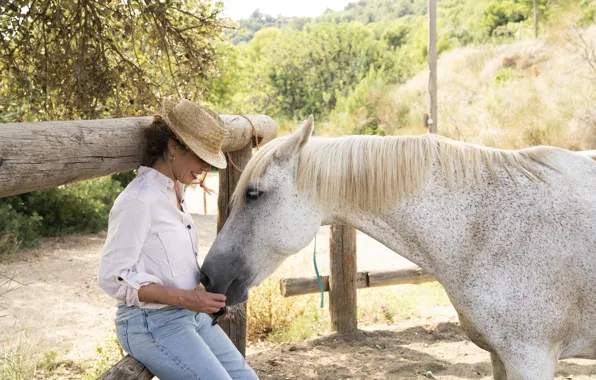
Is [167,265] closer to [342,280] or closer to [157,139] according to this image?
[157,139]

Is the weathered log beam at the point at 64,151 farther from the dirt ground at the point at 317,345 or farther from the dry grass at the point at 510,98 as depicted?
the dry grass at the point at 510,98

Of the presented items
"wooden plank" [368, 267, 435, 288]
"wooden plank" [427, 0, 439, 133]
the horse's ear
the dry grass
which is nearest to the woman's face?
the horse's ear

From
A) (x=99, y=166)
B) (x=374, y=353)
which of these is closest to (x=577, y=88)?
(x=374, y=353)

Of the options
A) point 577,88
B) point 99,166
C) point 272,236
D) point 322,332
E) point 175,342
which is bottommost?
point 322,332

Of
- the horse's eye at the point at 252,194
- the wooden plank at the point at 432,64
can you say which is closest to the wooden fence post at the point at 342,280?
the horse's eye at the point at 252,194

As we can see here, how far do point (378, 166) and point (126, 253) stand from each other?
1025 mm

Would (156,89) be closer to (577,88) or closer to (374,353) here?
(374,353)

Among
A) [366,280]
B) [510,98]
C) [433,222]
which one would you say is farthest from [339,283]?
[510,98]

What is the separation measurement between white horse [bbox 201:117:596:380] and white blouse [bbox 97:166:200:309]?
0.16 metres

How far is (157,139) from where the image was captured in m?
2.26

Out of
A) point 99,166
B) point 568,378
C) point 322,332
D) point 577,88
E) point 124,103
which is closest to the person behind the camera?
Result: point 99,166

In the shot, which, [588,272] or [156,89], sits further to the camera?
[156,89]

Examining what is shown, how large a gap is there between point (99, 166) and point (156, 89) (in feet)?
9.10

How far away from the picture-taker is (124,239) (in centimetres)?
192
